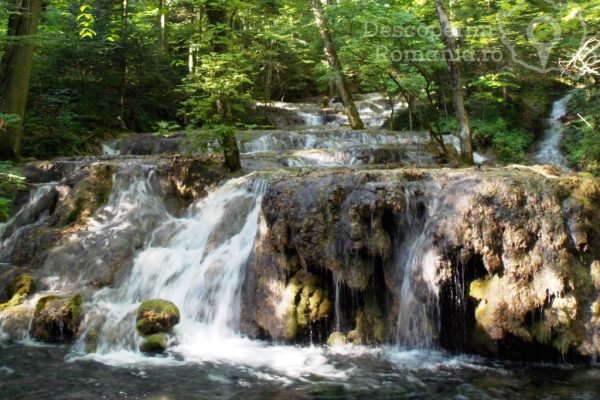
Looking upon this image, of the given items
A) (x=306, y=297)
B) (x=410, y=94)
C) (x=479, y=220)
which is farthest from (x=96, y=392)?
(x=410, y=94)

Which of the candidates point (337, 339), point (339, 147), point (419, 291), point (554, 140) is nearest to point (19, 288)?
point (337, 339)

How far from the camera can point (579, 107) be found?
13.5 m

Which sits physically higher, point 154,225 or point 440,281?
point 154,225

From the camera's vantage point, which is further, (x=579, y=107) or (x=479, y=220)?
(x=579, y=107)

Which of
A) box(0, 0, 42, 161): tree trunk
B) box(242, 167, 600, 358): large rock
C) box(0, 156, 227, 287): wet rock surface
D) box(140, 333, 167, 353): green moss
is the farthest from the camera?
box(0, 0, 42, 161): tree trunk

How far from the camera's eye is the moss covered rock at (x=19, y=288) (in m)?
7.64

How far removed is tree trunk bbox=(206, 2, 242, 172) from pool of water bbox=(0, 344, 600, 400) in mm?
4955

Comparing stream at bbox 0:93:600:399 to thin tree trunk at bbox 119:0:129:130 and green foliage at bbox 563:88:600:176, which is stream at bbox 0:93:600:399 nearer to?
thin tree trunk at bbox 119:0:129:130

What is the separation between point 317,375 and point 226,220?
12.8ft

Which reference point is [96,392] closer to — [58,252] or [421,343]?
[421,343]

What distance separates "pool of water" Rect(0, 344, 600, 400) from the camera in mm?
4809

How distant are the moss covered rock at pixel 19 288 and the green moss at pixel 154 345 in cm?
272

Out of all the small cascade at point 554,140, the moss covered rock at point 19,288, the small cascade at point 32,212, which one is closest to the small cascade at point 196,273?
the moss covered rock at point 19,288

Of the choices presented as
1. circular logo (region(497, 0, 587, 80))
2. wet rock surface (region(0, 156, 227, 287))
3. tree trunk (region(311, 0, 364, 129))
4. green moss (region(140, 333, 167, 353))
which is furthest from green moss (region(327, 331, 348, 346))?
tree trunk (region(311, 0, 364, 129))
